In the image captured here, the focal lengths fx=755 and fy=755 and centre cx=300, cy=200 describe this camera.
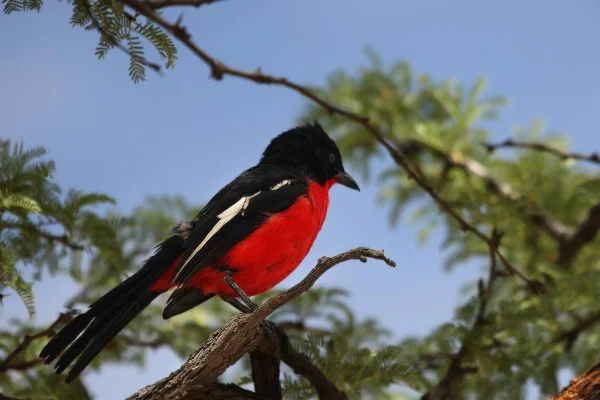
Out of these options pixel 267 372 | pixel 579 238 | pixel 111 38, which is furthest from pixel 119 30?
pixel 579 238

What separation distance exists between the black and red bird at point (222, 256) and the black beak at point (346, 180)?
37 cm

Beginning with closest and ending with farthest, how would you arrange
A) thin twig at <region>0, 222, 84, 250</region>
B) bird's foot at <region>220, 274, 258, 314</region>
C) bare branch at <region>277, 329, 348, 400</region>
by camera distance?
bird's foot at <region>220, 274, 258, 314</region>
bare branch at <region>277, 329, 348, 400</region>
thin twig at <region>0, 222, 84, 250</region>

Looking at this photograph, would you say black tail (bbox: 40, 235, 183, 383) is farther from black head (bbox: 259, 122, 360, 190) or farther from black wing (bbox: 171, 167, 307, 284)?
black head (bbox: 259, 122, 360, 190)

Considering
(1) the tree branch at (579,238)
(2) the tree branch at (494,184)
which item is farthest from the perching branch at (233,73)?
(2) the tree branch at (494,184)

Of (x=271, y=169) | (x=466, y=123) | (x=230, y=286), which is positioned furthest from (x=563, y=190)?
(x=230, y=286)

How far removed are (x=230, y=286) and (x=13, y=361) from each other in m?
1.58

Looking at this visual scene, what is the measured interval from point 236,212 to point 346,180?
936mm

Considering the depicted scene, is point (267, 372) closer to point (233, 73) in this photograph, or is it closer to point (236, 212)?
point (236, 212)

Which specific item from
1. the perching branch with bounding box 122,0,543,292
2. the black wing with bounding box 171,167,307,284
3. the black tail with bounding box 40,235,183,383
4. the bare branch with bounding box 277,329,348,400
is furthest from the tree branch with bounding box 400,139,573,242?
the black tail with bounding box 40,235,183,383

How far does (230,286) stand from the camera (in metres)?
3.60

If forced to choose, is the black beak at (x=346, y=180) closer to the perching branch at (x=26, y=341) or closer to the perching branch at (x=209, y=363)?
the perching branch at (x=209, y=363)

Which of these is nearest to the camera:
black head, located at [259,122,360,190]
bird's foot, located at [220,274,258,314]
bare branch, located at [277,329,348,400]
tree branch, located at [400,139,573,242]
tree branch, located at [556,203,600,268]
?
bird's foot, located at [220,274,258,314]

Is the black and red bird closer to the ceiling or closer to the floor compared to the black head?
closer to the floor

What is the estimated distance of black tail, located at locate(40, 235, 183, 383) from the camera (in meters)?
3.33
